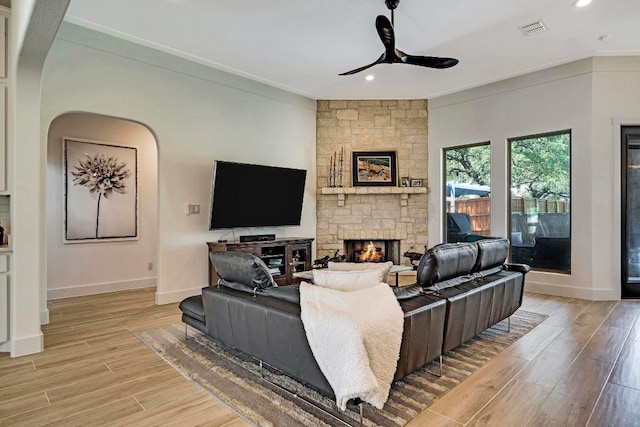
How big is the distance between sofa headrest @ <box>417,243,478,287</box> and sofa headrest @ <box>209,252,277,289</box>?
3.58 ft

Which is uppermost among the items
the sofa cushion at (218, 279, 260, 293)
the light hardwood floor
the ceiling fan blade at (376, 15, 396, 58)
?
the ceiling fan blade at (376, 15, 396, 58)

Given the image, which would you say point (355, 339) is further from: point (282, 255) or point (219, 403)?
point (282, 255)

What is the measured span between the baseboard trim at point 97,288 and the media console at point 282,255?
4.52ft

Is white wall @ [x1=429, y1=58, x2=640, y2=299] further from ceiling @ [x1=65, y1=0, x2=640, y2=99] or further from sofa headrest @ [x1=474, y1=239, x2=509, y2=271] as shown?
sofa headrest @ [x1=474, y1=239, x2=509, y2=271]

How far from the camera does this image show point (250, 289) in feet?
8.95

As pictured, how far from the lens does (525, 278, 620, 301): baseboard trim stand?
493 cm

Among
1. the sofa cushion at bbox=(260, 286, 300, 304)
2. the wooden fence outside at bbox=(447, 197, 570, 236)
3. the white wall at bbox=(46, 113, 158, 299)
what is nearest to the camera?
the sofa cushion at bbox=(260, 286, 300, 304)

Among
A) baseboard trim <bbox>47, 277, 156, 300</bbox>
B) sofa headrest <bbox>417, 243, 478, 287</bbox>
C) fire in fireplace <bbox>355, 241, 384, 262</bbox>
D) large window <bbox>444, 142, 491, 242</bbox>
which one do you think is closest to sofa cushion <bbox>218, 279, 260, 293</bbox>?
sofa headrest <bbox>417, 243, 478, 287</bbox>

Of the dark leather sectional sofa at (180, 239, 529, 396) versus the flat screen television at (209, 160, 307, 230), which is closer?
the dark leather sectional sofa at (180, 239, 529, 396)

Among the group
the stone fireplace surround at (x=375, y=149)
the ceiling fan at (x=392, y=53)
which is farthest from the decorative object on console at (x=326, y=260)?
the ceiling fan at (x=392, y=53)

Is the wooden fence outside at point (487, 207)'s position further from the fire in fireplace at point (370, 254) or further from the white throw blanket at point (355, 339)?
the white throw blanket at point (355, 339)

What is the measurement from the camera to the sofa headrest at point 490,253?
3.21 m

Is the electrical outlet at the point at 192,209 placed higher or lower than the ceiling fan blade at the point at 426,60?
lower

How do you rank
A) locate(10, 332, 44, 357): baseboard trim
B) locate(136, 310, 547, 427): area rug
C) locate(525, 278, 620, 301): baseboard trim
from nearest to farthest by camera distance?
locate(136, 310, 547, 427): area rug
locate(10, 332, 44, 357): baseboard trim
locate(525, 278, 620, 301): baseboard trim
